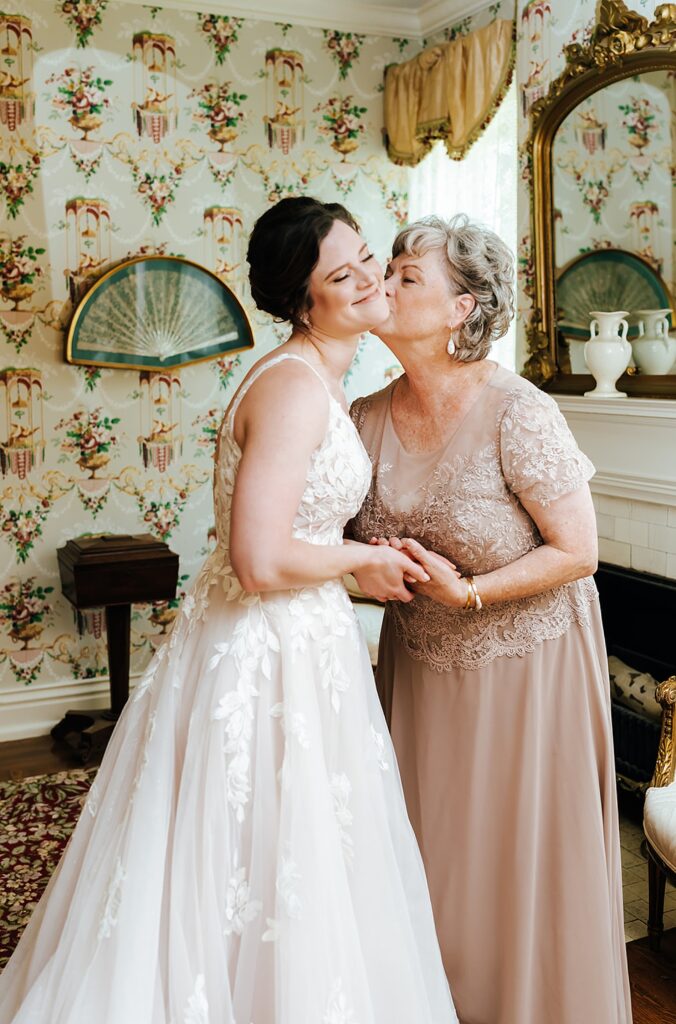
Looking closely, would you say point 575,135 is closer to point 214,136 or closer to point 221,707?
point 214,136

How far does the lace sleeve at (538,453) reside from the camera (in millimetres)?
1918

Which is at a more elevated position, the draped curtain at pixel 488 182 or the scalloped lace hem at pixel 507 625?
the draped curtain at pixel 488 182

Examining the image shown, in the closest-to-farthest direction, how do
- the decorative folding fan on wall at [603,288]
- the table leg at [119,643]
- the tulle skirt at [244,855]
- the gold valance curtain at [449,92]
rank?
the tulle skirt at [244,855] < the decorative folding fan on wall at [603,288] < the gold valance curtain at [449,92] < the table leg at [119,643]

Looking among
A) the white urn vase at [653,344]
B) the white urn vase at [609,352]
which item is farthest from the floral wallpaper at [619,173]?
the white urn vase at [609,352]

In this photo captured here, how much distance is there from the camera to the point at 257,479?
1650mm

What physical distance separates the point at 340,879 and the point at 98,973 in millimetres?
426

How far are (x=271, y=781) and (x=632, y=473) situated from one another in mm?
2164

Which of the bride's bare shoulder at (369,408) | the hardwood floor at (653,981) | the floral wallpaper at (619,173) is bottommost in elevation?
the hardwood floor at (653,981)

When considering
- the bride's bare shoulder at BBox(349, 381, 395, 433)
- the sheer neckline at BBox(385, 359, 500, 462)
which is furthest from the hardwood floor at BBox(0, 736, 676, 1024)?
the bride's bare shoulder at BBox(349, 381, 395, 433)

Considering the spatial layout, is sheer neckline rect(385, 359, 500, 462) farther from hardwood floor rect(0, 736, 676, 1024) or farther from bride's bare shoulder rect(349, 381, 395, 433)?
hardwood floor rect(0, 736, 676, 1024)

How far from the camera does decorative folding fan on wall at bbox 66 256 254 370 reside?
4352 millimetres

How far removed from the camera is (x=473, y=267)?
1.98m

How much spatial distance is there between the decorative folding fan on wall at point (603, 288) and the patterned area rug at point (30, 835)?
8.50 ft

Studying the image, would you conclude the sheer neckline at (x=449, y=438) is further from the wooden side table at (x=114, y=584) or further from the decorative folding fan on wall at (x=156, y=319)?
the decorative folding fan on wall at (x=156, y=319)
